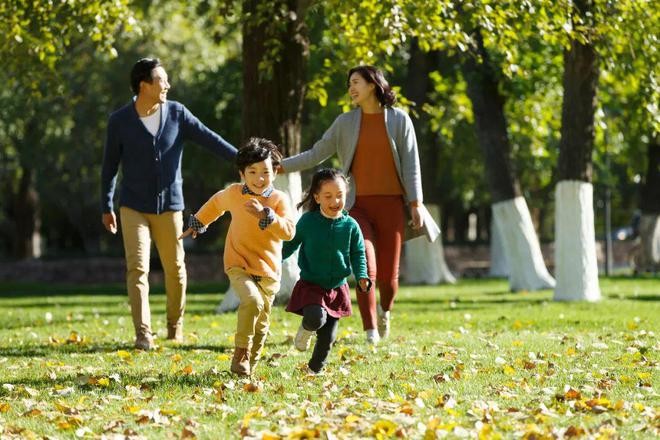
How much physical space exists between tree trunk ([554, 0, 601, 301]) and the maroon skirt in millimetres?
9426

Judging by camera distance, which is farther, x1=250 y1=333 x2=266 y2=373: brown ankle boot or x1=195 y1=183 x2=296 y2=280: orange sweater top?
x1=250 y1=333 x2=266 y2=373: brown ankle boot

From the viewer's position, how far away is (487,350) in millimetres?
9844

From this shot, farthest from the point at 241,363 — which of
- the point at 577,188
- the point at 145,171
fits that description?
the point at 577,188

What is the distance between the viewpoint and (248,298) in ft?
25.9

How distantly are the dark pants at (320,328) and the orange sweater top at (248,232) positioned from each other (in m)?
0.35

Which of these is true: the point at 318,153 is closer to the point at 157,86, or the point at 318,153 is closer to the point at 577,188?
the point at 157,86

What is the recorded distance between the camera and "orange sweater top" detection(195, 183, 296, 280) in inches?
311

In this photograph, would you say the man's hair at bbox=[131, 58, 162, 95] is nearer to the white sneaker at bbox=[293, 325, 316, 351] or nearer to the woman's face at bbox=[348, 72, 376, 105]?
the woman's face at bbox=[348, 72, 376, 105]

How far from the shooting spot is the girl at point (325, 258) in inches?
317

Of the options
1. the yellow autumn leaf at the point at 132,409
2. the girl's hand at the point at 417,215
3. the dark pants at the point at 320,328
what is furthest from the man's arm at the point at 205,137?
the yellow autumn leaf at the point at 132,409

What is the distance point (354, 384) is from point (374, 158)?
248 cm

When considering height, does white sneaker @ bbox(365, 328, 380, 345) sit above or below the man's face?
below

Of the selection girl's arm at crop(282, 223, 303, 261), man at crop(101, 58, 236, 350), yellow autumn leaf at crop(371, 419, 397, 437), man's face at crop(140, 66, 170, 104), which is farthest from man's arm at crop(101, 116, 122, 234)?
yellow autumn leaf at crop(371, 419, 397, 437)

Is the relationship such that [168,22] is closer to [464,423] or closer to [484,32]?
[484,32]
